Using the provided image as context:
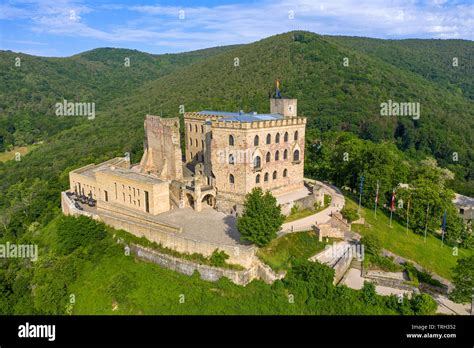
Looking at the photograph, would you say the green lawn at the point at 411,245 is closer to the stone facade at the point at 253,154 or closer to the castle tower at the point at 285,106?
the stone facade at the point at 253,154

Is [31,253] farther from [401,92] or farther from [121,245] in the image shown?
[401,92]

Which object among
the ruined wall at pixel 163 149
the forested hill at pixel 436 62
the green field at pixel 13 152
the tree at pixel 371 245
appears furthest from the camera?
the forested hill at pixel 436 62

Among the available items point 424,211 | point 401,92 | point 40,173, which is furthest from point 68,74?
point 424,211

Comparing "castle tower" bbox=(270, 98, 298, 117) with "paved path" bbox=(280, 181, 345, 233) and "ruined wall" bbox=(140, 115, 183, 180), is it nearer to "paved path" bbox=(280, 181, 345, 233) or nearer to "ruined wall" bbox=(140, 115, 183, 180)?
"paved path" bbox=(280, 181, 345, 233)

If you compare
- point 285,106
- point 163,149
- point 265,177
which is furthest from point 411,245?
point 163,149

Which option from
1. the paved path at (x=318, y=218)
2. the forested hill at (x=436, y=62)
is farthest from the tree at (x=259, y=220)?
the forested hill at (x=436, y=62)

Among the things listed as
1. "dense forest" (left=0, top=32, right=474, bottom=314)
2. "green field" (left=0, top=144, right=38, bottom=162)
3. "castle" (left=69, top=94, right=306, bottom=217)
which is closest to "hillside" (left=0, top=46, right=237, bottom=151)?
"dense forest" (left=0, top=32, right=474, bottom=314)

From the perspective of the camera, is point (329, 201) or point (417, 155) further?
point (417, 155)
